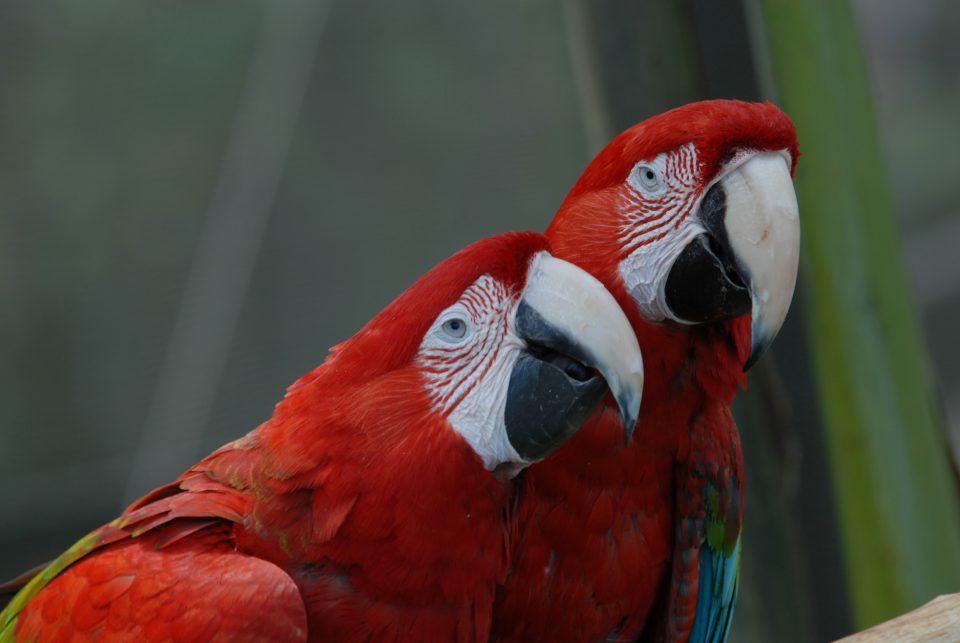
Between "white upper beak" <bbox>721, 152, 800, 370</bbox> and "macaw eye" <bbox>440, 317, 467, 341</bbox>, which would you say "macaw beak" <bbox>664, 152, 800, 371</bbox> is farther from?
"macaw eye" <bbox>440, 317, 467, 341</bbox>

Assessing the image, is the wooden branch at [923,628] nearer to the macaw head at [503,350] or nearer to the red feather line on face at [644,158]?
the macaw head at [503,350]

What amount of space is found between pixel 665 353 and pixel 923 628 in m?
0.55

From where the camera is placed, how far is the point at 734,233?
5.16ft

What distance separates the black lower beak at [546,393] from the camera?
1.35 meters

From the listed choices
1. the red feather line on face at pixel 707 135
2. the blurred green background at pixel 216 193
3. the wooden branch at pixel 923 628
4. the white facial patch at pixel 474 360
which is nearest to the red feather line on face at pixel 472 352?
the white facial patch at pixel 474 360

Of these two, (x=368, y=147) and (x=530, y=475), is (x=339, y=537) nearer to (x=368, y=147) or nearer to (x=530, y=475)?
(x=530, y=475)

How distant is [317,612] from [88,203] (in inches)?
85.0

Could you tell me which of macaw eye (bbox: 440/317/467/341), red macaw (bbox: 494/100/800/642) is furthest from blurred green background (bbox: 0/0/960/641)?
macaw eye (bbox: 440/317/467/341)

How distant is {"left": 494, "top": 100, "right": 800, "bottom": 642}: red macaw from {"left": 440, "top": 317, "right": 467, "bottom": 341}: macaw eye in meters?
0.34

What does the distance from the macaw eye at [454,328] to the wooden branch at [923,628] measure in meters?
0.71

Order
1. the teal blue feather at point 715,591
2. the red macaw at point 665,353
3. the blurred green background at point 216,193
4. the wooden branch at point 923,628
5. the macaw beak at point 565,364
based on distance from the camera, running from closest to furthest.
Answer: the macaw beak at point 565,364 < the wooden branch at point 923,628 < the red macaw at point 665,353 < the teal blue feather at point 715,591 < the blurred green background at point 216,193

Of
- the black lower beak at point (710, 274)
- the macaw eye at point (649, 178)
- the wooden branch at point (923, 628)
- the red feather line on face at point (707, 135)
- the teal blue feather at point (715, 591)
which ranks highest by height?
the red feather line on face at point (707, 135)

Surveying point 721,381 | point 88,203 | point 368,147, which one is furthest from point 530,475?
point 88,203

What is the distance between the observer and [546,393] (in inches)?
53.6
